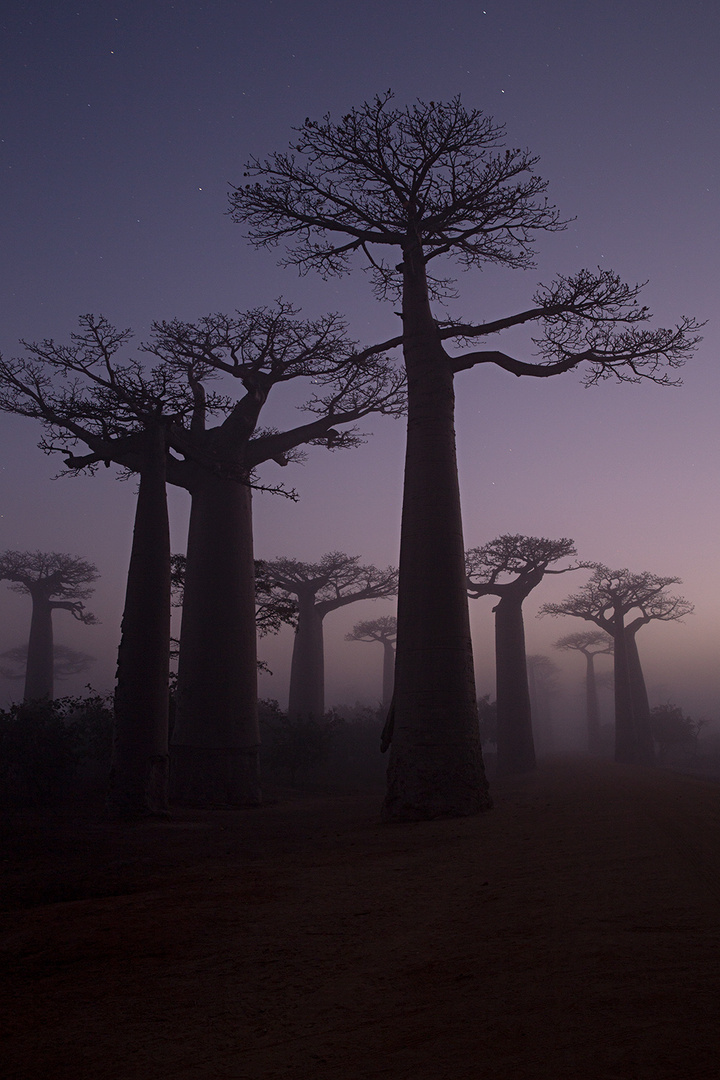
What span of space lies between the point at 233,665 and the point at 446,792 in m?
4.03

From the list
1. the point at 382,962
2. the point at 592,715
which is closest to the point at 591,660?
the point at 592,715

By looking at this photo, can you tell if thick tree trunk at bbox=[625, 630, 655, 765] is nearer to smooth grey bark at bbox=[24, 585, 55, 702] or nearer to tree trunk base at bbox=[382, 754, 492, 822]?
tree trunk base at bbox=[382, 754, 492, 822]

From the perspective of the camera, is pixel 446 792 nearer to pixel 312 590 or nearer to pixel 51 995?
pixel 51 995

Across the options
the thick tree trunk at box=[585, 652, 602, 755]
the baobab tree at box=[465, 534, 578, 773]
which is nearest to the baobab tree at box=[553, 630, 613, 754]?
the thick tree trunk at box=[585, 652, 602, 755]

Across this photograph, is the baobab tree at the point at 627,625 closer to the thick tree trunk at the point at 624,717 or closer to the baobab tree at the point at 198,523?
the thick tree trunk at the point at 624,717

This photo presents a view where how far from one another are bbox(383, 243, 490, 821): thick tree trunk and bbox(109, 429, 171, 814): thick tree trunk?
8.36ft

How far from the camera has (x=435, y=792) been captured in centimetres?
654

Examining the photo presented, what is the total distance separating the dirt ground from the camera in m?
1.74

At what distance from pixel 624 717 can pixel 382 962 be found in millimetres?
21562

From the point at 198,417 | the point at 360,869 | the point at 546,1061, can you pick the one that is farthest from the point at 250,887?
the point at 198,417

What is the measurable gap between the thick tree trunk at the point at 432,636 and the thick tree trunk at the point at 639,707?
57.5 ft

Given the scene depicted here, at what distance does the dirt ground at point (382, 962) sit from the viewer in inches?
68.3

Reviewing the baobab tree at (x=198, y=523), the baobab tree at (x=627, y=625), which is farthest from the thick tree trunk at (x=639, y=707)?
the baobab tree at (x=198, y=523)

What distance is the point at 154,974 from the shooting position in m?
2.46
